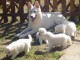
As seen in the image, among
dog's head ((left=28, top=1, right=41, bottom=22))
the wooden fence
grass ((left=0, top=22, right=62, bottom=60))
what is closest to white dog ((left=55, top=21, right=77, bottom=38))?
grass ((left=0, top=22, right=62, bottom=60))

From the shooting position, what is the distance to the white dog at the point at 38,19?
752cm

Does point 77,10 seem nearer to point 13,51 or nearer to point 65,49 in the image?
point 65,49

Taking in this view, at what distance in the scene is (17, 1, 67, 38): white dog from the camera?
296 inches

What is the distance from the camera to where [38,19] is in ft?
25.6

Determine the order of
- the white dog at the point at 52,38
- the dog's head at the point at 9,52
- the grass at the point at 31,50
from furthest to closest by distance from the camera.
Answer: the white dog at the point at 52,38 < the grass at the point at 31,50 < the dog's head at the point at 9,52

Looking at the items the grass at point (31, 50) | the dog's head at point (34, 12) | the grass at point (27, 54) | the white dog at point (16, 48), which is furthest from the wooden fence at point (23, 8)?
Result: the white dog at point (16, 48)

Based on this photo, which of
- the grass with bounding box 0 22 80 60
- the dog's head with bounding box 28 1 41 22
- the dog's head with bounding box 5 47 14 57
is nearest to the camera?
the dog's head with bounding box 5 47 14 57

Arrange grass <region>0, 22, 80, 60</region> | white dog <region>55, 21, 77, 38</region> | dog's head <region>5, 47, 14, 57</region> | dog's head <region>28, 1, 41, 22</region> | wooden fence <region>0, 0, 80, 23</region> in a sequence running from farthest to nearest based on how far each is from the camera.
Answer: wooden fence <region>0, 0, 80, 23</region>, dog's head <region>28, 1, 41, 22</region>, white dog <region>55, 21, 77, 38</region>, grass <region>0, 22, 80, 60</region>, dog's head <region>5, 47, 14, 57</region>

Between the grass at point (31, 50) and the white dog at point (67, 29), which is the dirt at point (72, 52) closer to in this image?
the grass at point (31, 50)

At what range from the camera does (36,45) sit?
688 cm

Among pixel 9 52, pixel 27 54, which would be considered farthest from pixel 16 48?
pixel 27 54

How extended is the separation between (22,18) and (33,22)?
48.8 inches

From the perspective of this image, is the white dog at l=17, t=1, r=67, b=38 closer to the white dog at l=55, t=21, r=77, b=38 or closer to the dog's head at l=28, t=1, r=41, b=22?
the dog's head at l=28, t=1, r=41, b=22

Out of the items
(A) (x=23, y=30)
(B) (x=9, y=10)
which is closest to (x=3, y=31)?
(A) (x=23, y=30)
